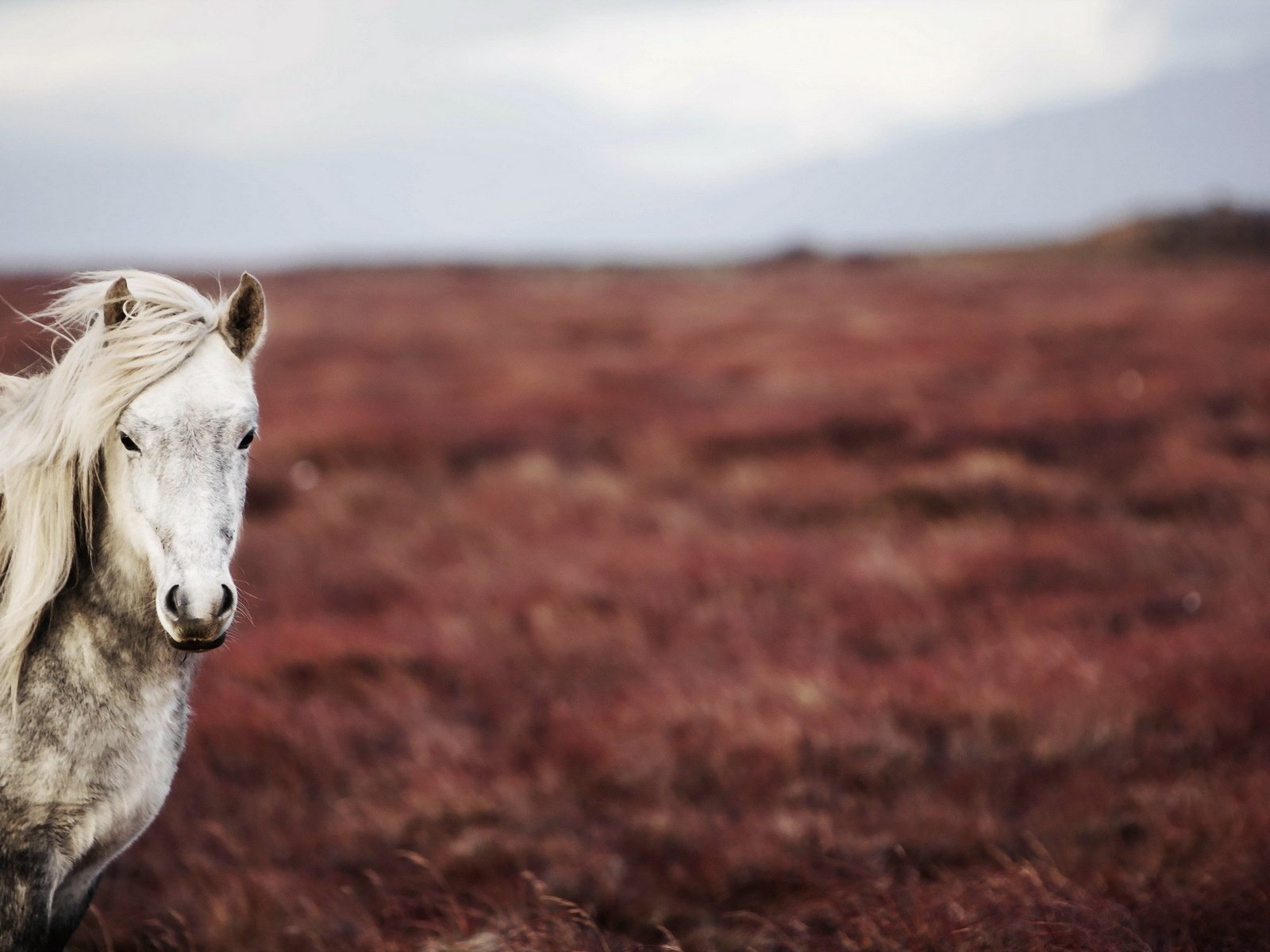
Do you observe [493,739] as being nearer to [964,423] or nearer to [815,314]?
[964,423]

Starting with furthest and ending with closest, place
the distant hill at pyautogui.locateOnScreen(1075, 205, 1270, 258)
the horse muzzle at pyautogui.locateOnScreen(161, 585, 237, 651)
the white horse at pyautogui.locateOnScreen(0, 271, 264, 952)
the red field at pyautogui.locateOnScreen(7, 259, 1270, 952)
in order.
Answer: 1. the distant hill at pyautogui.locateOnScreen(1075, 205, 1270, 258)
2. the red field at pyautogui.locateOnScreen(7, 259, 1270, 952)
3. the white horse at pyautogui.locateOnScreen(0, 271, 264, 952)
4. the horse muzzle at pyautogui.locateOnScreen(161, 585, 237, 651)

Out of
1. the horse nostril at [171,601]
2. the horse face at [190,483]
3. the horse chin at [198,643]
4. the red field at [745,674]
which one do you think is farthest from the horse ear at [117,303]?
the red field at [745,674]

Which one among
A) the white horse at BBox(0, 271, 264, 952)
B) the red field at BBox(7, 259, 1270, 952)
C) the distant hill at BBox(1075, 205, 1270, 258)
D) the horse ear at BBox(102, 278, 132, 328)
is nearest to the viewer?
the white horse at BBox(0, 271, 264, 952)

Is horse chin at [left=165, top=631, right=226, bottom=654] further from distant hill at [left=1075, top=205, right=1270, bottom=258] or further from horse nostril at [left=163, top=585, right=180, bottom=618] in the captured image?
distant hill at [left=1075, top=205, right=1270, bottom=258]

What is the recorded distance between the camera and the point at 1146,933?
2705 millimetres

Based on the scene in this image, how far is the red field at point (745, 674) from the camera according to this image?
3.37 metres

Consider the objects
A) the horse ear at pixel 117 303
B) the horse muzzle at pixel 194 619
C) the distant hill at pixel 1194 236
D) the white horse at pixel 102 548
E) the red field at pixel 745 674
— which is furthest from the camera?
the distant hill at pixel 1194 236

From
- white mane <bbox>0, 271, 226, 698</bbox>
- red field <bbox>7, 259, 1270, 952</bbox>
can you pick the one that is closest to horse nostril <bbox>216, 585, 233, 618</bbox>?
white mane <bbox>0, 271, 226, 698</bbox>

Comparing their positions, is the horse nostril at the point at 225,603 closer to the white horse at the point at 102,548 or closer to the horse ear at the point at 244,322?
the white horse at the point at 102,548

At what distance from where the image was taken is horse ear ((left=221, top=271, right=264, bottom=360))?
7.64 feet

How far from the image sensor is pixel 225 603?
6.44 feet

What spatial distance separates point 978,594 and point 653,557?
8.53 feet

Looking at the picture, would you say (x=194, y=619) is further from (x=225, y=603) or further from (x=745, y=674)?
(x=745, y=674)

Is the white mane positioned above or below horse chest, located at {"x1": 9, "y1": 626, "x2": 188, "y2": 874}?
above
